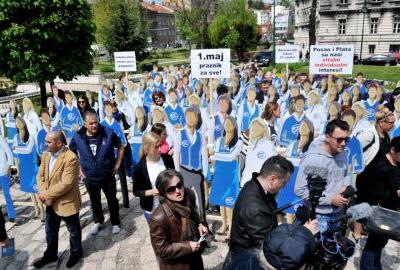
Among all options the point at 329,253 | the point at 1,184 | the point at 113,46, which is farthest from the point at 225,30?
the point at 329,253

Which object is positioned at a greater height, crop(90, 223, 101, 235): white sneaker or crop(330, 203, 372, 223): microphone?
crop(330, 203, 372, 223): microphone

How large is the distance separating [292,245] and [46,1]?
17.5m

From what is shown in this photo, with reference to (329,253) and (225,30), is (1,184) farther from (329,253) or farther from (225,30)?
(225,30)

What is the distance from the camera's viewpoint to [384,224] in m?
1.94

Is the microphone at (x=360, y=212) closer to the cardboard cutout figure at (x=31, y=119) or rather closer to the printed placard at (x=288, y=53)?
the cardboard cutout figure at (x=31, y=119)

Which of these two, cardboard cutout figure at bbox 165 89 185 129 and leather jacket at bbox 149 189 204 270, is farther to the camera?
A: cardboard cutout figure at bbox 165 89 185 129

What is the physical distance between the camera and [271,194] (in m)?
2.96

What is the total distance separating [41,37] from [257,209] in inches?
645

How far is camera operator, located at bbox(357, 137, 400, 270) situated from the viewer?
393 cm

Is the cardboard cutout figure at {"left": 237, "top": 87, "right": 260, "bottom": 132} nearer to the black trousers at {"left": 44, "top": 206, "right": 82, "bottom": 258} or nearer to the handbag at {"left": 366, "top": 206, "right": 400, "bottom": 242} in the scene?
the black trousers at {"left": 44, "top": 206, "right": 82, "bottom": 258}

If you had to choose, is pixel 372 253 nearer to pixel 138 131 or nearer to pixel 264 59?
pixel 138 131

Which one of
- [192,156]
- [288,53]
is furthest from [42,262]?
[288,53]

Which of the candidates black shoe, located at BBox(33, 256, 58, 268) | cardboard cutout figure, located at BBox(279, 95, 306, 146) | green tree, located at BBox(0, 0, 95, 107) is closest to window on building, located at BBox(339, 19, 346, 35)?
green tree, located at BBox(0, 0, 95, 107)

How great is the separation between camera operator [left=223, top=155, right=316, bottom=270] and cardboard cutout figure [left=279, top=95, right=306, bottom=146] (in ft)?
14.9
